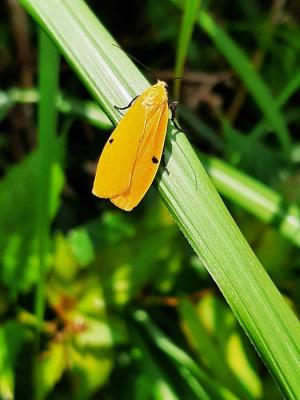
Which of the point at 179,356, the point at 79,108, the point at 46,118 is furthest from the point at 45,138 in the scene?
the point at 179,356

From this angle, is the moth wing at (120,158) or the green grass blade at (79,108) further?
the green grass blade at (79,108)

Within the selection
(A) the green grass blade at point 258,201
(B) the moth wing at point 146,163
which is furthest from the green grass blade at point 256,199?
(B) the moth wing at point 146,163

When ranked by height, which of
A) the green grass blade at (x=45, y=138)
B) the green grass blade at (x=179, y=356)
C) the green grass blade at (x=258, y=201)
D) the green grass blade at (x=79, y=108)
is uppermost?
the green grass blade at (x=79, y=108)

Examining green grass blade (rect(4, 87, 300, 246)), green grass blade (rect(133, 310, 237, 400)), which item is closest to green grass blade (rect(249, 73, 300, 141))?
green grass blade (rect(4, 87, 300, 246))

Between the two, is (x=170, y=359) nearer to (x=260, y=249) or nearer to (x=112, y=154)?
(x=260, y=249)

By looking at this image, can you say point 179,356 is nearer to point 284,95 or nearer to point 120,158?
point 120,158

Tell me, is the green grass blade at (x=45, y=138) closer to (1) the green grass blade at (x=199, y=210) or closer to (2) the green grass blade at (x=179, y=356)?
(1) the green grass blade at (x=199, y=210)

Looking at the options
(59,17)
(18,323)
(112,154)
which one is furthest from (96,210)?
(59,17)
